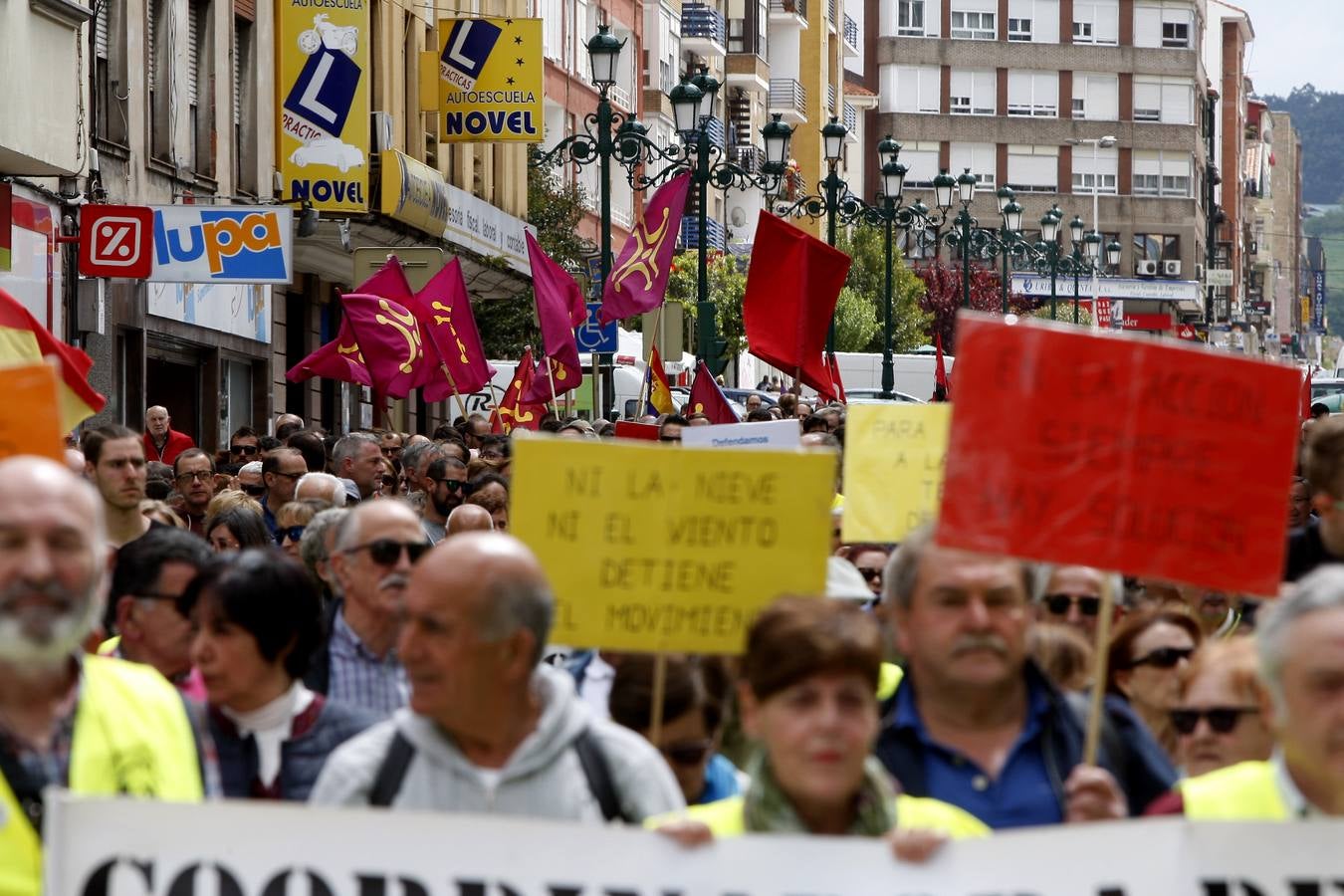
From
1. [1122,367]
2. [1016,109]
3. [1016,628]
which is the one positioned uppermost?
[1016,109]

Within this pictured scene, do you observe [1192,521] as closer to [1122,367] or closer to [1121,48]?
[1122,367]

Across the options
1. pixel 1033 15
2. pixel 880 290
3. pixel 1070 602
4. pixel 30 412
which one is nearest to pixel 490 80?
pixel 1070 602

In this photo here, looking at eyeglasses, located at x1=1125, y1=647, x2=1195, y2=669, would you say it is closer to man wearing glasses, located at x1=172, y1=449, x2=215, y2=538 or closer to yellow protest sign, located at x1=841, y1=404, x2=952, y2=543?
yellow protest sign, located at x1=841, y1=404, x2=952, y2=543

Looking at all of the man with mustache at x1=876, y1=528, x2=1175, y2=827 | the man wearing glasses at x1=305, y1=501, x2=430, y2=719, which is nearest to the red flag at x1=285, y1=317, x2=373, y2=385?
the man wearing glasses at x1=305, y1=501, x2=430, y2=719

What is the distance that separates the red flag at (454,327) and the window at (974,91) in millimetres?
87943

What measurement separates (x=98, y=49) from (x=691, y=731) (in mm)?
17880

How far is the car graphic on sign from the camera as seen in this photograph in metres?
26.2

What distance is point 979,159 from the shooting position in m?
103

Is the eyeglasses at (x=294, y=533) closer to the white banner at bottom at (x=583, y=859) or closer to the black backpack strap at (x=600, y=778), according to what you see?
the black backpack strap at (x=600, y=778)

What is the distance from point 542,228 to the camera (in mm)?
42344

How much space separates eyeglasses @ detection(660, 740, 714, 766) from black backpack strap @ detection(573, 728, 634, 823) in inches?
32.6

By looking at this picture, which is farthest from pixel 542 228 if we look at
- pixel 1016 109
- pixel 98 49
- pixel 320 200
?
pixel 1016 109

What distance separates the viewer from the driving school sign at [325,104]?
26.1 metres

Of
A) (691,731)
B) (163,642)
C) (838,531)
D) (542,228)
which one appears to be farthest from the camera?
(542,228)
